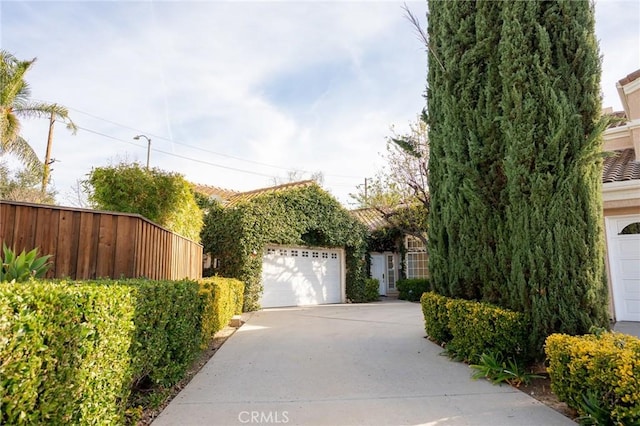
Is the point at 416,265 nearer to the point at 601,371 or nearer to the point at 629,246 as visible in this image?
the point at 629,246

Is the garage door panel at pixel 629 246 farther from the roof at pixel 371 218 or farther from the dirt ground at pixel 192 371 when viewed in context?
the roof at pixel 371 218

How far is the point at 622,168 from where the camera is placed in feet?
27.1

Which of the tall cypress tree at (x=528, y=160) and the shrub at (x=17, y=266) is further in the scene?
the tall cypress tree at (x=528, y=160)

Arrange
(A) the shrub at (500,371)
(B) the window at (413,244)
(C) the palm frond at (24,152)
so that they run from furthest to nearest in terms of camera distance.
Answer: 1. (B) the window at (413,244)
2. (C) the palm frond at (24,152)
3. (A) the shrub at (500,371)

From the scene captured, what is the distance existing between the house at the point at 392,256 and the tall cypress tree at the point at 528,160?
1190 cm

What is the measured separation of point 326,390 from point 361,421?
95 centimetres

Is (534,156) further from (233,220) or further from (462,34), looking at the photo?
(233,220)

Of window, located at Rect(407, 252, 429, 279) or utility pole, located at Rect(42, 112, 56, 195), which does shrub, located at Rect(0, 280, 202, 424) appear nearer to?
window, located at Rect(407, 252, 429, 279)

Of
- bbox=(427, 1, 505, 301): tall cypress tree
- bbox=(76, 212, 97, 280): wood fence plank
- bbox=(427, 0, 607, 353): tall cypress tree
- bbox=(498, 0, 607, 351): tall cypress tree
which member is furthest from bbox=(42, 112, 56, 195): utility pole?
bbox=(498, 0, 607, 351): tall cypress tree

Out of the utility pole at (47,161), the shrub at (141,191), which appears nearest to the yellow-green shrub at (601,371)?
the shrub at (141,191)

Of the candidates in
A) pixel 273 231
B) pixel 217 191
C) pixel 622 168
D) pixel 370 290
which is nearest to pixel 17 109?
pixel 217 191

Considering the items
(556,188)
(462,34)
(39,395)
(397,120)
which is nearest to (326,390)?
(39,395)

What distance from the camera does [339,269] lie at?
51.9 feet

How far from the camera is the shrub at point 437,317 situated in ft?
20.4
